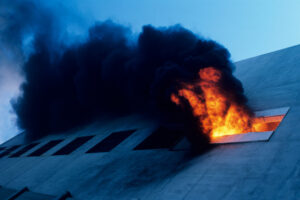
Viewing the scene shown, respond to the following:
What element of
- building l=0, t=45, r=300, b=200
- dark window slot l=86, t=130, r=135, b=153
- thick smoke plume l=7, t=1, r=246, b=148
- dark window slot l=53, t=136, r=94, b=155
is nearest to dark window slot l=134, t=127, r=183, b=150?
building l=0, t=45, r=300, b=200

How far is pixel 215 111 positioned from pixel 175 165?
2.55 meters

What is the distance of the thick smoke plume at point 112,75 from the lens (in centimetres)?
916

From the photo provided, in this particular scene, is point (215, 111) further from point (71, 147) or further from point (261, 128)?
point (71, 147)

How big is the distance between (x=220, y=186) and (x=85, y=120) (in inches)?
660

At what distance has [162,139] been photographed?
30.9 ft

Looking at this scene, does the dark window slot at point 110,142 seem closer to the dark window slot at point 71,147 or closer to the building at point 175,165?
the building at point 175,165

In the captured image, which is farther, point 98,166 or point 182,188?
point 98,166

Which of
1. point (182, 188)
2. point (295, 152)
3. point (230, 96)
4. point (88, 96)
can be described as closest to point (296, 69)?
point (230, 96)

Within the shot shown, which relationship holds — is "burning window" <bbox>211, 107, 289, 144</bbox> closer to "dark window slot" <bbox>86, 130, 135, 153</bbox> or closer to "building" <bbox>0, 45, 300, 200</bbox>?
"building" <bbox>0, 45, 300, 200</bbox>

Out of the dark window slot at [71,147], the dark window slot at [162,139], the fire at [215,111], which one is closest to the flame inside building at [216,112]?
the fire at [215,111]

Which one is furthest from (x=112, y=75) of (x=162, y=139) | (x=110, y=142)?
(x=162, y=139)

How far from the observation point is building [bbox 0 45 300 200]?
4578 mm

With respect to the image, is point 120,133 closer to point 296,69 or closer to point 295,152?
point 295,152

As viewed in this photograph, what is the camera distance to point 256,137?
6320 millimetres
